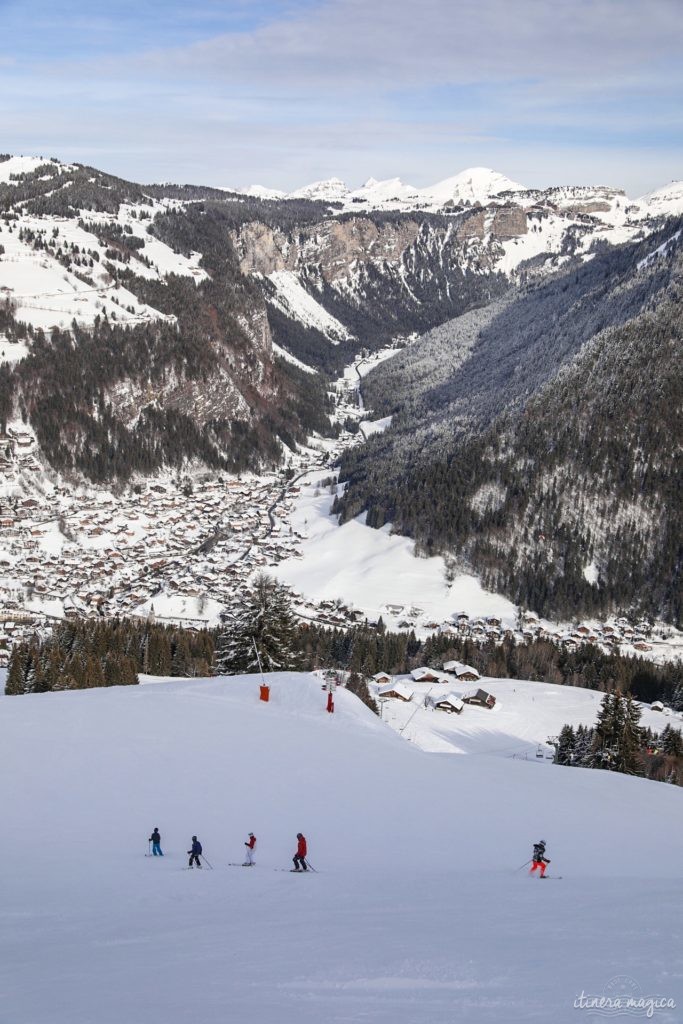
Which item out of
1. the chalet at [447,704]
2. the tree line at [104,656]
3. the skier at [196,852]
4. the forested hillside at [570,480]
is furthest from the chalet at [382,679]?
the skier at [196,852]

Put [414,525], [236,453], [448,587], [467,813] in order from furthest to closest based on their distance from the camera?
[236,453], [414,525], [448,587], [467,813]

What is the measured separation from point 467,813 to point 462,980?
16.3 metres

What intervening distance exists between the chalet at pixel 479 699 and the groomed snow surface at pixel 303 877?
30.3m

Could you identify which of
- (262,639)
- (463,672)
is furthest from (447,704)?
(262,639)

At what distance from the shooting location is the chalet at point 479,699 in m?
68.3

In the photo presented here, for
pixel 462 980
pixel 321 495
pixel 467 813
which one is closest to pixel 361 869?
pixel 467 813

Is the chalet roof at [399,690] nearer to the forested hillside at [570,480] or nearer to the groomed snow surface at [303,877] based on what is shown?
the groomed snow surface at [303,877]

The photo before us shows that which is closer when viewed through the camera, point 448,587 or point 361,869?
point 361,869

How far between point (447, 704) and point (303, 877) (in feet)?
156

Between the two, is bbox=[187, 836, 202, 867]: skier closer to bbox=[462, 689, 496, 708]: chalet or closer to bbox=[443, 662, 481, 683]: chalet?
bbox=[462, 689, 496, 708]: chalet

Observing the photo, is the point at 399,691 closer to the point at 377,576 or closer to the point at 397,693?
the point at 397,693

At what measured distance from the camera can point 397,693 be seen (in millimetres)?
67500

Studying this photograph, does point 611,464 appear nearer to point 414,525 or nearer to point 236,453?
point 414,525

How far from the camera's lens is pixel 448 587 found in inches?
4370
